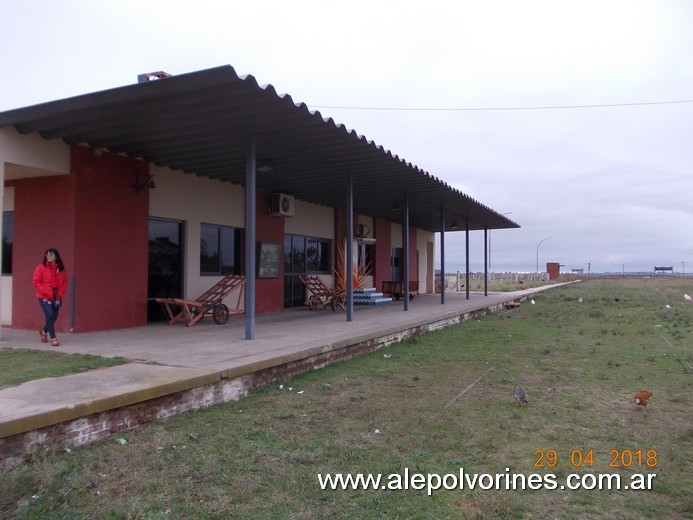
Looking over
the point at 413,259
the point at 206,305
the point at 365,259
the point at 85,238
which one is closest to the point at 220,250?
the point at 206,305

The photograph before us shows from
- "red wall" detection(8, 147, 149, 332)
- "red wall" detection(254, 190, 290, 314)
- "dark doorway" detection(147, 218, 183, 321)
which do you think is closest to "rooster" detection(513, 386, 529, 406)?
"red wall" detection(8, 147, 149, 332)

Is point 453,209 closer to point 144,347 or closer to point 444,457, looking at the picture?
point 144,347

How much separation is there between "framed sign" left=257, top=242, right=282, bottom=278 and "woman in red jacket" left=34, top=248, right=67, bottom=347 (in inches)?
245

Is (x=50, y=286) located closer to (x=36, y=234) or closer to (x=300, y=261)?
(x=36, y=234)

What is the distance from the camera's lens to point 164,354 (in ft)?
22.3

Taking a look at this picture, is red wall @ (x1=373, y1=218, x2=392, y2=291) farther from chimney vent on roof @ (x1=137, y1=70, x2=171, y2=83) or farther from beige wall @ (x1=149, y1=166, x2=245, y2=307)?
chimney vent on roof @ (x1=137, y1=70, x2=171, y2=83)

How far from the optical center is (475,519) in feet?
10.5

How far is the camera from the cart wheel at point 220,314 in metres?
10.6

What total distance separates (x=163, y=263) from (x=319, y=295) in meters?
4.95

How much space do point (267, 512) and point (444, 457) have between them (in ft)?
5.14

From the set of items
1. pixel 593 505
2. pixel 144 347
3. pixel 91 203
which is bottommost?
pixel 593 505

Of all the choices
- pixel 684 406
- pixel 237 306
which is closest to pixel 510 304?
pixel 237 306

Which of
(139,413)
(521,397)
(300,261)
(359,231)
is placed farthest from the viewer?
(359,231)

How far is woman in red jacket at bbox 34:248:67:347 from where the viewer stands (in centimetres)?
735
